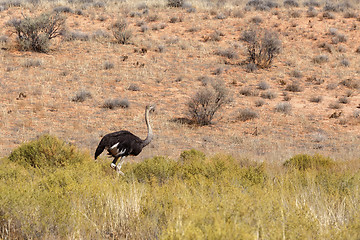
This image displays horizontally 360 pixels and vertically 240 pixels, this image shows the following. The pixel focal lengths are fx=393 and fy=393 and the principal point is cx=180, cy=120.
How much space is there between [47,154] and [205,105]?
8.90 metres

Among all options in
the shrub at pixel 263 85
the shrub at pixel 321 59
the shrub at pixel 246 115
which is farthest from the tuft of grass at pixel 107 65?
the shrub at pixel 321 59

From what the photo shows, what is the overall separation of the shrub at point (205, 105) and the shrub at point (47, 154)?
769cm

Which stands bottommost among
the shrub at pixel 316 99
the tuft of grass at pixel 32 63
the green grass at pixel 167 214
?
the shrub at pixel 316 99

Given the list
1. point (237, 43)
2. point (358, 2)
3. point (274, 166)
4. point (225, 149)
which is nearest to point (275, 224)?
point (274, 166)

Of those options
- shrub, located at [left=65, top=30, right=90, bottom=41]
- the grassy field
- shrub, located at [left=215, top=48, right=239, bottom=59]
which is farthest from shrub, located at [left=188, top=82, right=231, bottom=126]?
shrub, located at [left=65, top=30, right=90, bottom=41]

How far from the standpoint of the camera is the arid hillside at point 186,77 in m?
14.4

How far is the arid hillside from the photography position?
1444 centimetres

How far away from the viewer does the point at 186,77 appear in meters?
21.9

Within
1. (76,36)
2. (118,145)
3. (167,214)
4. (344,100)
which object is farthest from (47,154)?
(76,36)

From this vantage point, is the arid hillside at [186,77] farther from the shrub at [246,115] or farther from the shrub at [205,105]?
the shrub at [205,105]

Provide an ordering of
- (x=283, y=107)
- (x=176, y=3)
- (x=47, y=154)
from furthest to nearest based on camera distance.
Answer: (x=176, y=3), (x=283, y=107), (x=47, y=154)

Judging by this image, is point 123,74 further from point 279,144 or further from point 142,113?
point 279,144

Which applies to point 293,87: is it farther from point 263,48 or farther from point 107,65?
point 107,65

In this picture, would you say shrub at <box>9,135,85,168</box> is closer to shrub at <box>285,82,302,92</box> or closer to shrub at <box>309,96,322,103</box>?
shrub at <box>309,96,322,103</box>
